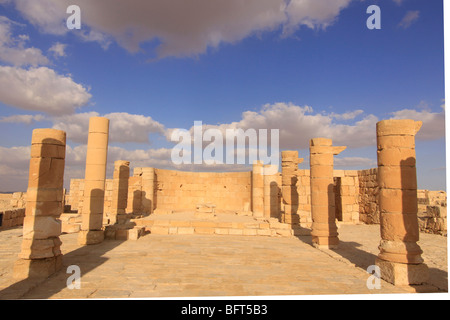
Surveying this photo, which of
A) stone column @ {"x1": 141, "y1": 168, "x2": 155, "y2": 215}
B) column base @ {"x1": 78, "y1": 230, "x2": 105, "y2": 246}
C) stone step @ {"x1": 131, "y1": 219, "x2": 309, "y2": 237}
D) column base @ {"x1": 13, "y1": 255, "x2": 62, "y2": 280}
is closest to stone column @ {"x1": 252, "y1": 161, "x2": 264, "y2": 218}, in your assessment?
stone step @ {"x1": 131, "y1": 219, "x2": 309, "y2": 237}

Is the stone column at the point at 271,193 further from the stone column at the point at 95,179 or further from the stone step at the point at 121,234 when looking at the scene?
the stone column at the point at 95,179

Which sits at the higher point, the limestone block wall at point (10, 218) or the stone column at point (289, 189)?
the stone column at point (289, 189)

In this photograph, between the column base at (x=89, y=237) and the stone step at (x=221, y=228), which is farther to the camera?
the stone step at (x=221, y=228)

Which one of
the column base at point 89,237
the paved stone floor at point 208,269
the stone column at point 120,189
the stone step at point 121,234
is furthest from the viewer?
the stone column at point 120,189

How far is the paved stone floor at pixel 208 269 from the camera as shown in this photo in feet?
18.2

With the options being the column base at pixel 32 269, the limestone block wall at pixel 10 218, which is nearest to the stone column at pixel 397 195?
the column base at pixel 32 269

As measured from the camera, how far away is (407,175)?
670 centimetres

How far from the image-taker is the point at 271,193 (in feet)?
64.0

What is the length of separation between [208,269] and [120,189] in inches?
447

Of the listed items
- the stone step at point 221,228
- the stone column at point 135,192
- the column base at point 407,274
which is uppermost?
the stone column at point 135,192

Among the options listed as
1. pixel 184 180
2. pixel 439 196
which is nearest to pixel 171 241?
pixel 184 180

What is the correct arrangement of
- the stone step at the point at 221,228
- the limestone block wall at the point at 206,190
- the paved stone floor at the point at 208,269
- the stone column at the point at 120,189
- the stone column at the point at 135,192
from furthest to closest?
the limestone block wall at the point at 206,190 → the stone column at the point at 135,192 → the stone column at the point at 120,189 → the stone step at the point at 221,228 → the paved stone floor at the point at 208,269
